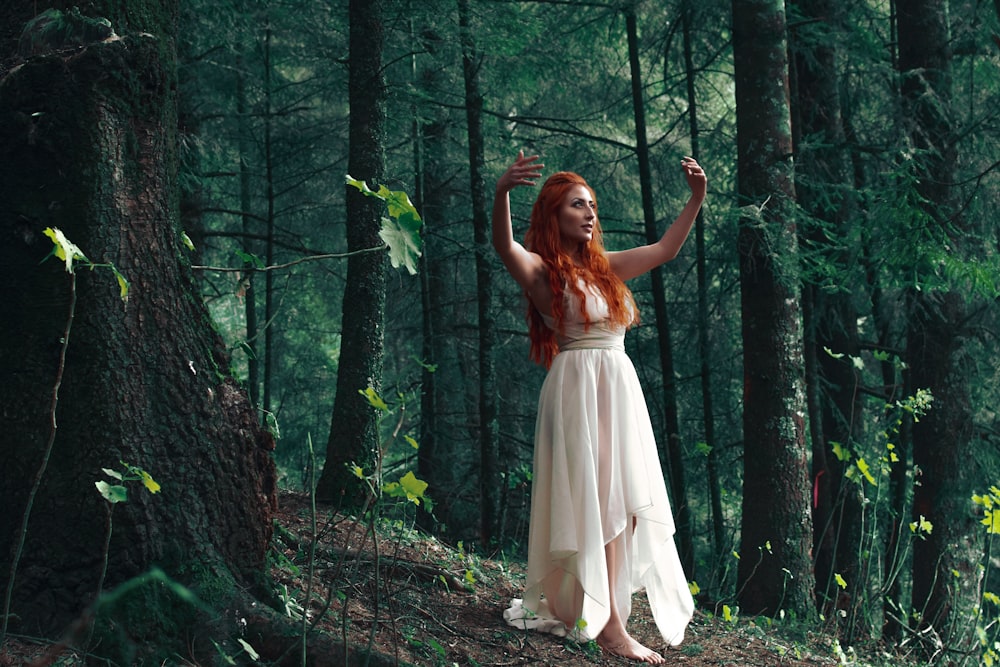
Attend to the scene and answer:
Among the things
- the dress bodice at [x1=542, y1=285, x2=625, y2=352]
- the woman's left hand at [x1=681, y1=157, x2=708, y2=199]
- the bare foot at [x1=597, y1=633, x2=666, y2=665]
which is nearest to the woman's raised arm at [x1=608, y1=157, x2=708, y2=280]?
the woman's left hand at [x1=681, y1=157, x2=708, y2=199]

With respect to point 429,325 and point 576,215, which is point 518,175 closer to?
point 576,215

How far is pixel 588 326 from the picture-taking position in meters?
4.88

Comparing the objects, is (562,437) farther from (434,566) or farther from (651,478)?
(434,566)

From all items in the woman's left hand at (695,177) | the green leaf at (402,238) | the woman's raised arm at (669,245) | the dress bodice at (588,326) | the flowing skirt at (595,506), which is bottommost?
the flowing skirt at (595,506)

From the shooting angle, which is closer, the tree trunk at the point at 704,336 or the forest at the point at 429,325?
the forest at the point at 429,325

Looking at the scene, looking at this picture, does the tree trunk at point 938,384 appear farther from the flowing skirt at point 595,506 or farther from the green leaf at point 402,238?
the green leaf at point 402,238

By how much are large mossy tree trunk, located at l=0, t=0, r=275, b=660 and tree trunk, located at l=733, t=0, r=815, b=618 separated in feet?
14.9

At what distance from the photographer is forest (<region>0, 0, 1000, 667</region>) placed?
128 inches

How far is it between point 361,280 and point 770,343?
3.23 m

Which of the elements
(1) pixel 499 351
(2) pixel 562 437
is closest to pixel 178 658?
(2) pixel 562 437

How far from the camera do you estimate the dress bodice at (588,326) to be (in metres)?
4.86

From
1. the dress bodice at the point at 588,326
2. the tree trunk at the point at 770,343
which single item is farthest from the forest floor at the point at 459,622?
the dress bodice at the point at 588,326

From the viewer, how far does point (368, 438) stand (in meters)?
7.29

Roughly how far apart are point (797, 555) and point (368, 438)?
344 cm
